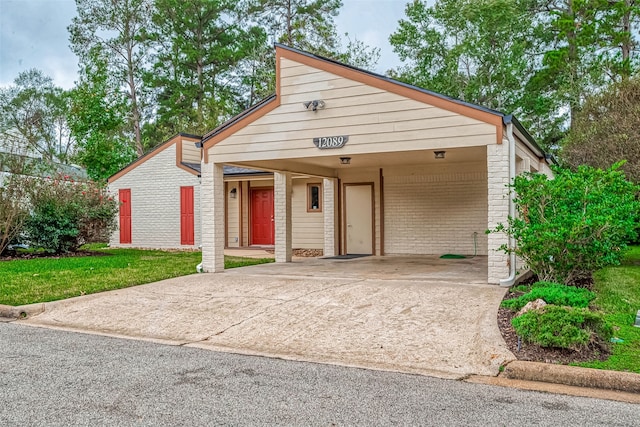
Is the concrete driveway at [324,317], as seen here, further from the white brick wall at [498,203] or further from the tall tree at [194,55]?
the tall tree at [194,55]

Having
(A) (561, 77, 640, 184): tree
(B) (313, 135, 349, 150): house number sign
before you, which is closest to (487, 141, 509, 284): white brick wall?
(B) (313, 135, 349, 150): house number sign

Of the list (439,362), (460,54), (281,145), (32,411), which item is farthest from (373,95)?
(460,54)

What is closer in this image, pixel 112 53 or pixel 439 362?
pixel 439 362

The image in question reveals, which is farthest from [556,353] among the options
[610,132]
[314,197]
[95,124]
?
[95,124]

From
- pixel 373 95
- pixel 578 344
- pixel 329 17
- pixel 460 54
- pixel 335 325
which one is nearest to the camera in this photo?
pixel 578 344

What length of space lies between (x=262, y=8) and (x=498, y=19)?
45.0 feet

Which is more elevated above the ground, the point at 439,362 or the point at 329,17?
the point at 329,17

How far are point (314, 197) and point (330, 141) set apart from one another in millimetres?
7060

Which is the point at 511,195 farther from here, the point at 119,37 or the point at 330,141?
the point at 119,37

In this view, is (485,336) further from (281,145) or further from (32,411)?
(281,145)

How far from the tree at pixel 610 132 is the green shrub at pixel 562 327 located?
8123 millimetres

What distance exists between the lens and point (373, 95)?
9.05 metres

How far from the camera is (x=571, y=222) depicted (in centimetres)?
716

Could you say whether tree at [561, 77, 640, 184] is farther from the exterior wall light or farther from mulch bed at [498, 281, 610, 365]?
mulch bed at [498, 281, 610, 365]
